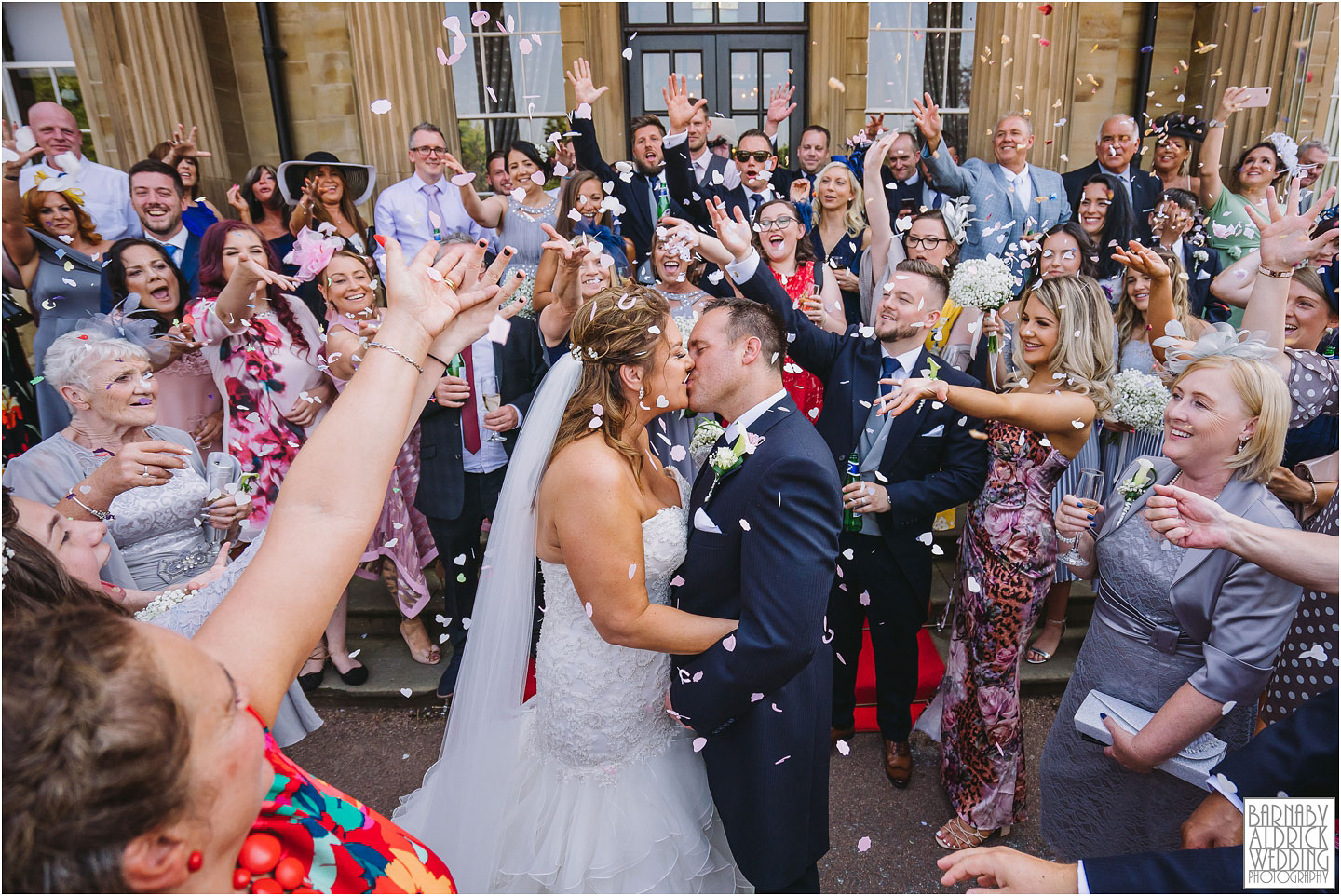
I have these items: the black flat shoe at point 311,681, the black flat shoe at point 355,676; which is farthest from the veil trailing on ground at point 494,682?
the black flat shoe at point 311,681

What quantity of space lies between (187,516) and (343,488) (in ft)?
8.23

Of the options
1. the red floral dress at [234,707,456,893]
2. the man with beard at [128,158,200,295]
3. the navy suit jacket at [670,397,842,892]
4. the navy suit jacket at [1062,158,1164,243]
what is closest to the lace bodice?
the navy suit jacket at [670,397,842,892]

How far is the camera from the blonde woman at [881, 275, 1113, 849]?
3021 millimetres

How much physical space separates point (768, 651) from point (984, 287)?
282cm

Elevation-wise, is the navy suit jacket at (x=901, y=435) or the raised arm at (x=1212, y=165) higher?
the raised arm at (x=1212, y=165)

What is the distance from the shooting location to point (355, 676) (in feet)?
13.6

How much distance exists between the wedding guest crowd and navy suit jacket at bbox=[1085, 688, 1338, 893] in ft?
0.14

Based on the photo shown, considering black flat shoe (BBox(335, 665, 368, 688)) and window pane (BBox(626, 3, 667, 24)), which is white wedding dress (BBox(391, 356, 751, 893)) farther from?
window pane (BBox(626, 3, 667, 24))

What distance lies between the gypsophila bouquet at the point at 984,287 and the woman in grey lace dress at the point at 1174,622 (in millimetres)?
1558

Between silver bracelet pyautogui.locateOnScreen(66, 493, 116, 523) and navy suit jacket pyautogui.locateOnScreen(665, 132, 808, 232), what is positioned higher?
navy suit jacket pyautogui.locateOnScreen(665, 132, 808, 232)

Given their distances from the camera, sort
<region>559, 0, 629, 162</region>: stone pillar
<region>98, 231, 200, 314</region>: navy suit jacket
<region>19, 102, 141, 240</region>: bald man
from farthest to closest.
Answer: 1. <region>559, 0, 629, 162</region>: stone pillar
2. <region>19, 102, 141, 240</region>: bald man
3. <region>98, 231, 200, 314</region>: navy suit jacket

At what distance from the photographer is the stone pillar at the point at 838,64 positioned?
297 inches

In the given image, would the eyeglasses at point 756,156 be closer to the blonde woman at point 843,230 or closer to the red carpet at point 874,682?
the blonde woman at point 843,230

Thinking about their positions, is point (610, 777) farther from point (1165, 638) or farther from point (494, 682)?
point (1165, 638)
